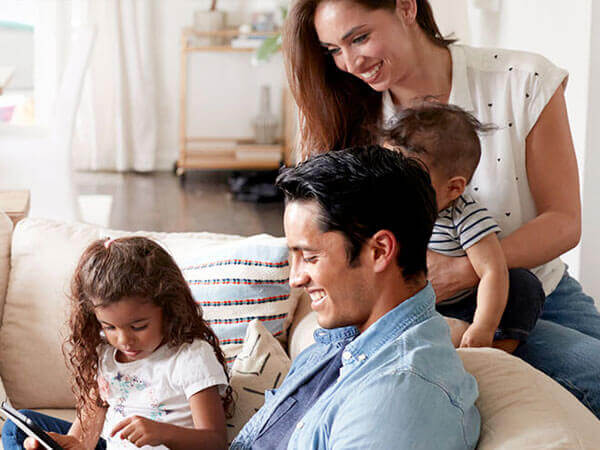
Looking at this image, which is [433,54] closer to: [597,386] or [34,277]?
[597,386]

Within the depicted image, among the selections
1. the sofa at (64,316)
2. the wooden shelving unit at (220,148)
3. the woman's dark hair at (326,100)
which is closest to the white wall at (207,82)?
the wooden shelving unit at (220,148)

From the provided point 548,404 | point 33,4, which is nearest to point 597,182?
point 548,404

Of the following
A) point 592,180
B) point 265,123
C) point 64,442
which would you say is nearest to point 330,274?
point 64,442

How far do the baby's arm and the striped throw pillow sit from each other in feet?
1.67

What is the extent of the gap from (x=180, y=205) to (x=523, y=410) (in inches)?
179

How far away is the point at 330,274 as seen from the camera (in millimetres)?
1134

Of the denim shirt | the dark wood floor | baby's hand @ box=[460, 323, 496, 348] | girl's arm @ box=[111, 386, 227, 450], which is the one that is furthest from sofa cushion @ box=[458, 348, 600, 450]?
the dark wood floor

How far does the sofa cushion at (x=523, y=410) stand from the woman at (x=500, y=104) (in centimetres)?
33

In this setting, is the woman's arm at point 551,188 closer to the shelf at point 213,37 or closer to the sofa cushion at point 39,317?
the sofa cushion at point 39,317

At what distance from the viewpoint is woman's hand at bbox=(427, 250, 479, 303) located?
160cm

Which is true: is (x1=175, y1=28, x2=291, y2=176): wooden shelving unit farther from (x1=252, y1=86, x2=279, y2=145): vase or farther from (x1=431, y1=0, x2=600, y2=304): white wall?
(x1=431, y1=0, x2=600, y2=304): white wall

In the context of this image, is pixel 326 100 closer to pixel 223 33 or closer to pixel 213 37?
pixel 223 33

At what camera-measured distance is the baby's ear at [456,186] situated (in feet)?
5.18

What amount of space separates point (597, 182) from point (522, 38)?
102cm
